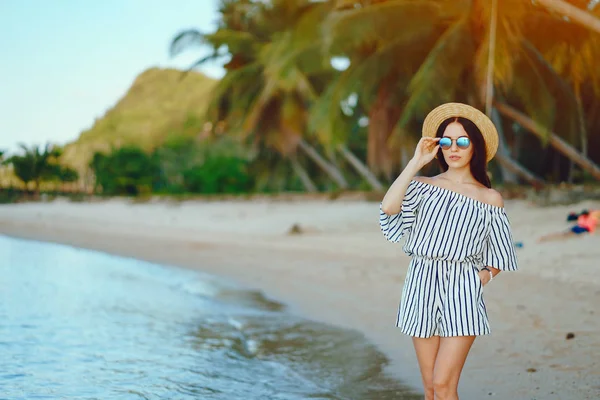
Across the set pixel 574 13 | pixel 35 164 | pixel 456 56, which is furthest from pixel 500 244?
pixel 35 164

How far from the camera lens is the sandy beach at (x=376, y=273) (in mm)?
4512

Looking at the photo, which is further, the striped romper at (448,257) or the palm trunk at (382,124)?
the palm trunk at (382,124)

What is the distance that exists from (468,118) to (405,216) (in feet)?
1.46

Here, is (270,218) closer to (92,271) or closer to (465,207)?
(92,271)


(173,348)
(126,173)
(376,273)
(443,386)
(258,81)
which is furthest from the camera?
(126,173)

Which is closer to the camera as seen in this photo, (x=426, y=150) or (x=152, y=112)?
(x=426, y=150)

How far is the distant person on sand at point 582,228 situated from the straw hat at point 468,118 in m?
6.74

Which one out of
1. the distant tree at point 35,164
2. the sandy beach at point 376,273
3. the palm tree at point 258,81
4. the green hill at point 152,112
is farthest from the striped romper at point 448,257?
the green hill at point 152,112

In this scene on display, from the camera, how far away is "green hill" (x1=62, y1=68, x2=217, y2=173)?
71.6 metres

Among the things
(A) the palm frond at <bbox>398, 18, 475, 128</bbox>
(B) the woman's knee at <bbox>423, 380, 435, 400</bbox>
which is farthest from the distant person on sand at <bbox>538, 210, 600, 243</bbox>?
(B) the woman's knee at <bbox>423, 380, 435, 400</bbox>

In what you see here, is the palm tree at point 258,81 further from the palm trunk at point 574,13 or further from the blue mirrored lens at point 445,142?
the blue mirrored lens at point 445,142

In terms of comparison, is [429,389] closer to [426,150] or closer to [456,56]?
[426,150]

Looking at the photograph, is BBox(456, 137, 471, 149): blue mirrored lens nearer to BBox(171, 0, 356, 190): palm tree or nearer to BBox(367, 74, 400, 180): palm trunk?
BBox(367, 74, 400, 180): palm trunk

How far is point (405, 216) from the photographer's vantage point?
273 centimetres
